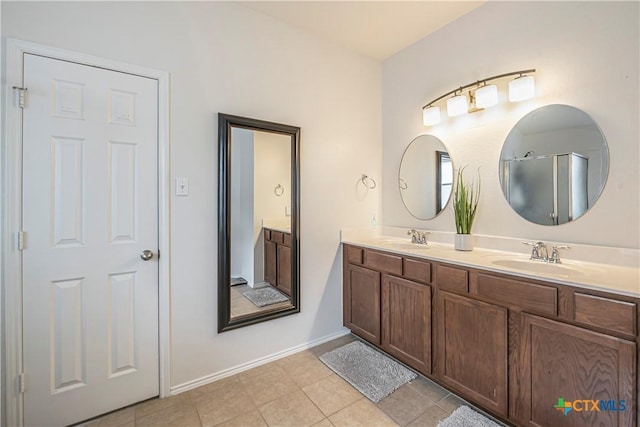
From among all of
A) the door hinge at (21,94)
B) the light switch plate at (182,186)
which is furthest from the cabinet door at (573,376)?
the door hinge at (21,94)

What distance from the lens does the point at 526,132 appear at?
6.21ft

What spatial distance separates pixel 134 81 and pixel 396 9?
6.14 ft

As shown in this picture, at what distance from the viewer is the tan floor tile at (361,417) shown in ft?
5.24

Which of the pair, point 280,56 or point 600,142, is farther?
point 280,56

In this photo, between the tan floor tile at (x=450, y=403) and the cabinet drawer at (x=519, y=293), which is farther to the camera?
the tan floor tile at (x=450, y=403)

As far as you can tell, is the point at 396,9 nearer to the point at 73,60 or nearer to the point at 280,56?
the point at 280,56

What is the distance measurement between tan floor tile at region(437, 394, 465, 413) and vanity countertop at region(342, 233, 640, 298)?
0.86 meters

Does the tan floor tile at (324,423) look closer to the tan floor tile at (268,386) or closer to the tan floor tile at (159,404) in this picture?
the tan floor tile at (268,386)

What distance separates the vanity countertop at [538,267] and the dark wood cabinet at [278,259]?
617mm

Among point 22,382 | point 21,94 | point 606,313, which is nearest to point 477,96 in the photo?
point 606,313

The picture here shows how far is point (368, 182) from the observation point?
284 centimetres

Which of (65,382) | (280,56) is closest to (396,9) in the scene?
(280,56)

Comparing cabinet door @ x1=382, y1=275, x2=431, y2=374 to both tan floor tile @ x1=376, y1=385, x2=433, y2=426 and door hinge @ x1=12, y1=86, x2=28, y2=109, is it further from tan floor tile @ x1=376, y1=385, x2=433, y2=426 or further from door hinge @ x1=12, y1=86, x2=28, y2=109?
door hinge @ x1=12, y1=86, x2=28, y2=109

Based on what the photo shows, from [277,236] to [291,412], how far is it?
117cm
